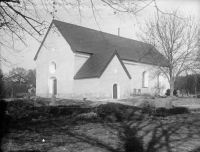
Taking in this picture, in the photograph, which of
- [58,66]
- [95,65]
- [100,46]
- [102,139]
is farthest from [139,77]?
[102,139]

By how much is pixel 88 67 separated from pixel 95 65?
1234 mm

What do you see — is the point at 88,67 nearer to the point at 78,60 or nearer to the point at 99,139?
the point at 78,60

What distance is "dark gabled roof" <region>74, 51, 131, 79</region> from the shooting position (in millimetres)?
27406

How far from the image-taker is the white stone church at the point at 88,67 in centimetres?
2816

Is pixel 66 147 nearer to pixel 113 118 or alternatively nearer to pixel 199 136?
pixel 199 136

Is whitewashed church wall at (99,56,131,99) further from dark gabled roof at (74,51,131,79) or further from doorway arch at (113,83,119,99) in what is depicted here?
dark gabled roof at (74,51,131,79)

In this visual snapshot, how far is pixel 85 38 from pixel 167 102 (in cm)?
2206

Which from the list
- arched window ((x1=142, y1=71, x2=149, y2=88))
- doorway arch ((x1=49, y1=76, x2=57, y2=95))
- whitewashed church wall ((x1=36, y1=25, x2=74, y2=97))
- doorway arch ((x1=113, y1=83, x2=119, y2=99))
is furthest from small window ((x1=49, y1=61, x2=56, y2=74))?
arched window ((x1=142, y1=71, x2=149, y2=88))

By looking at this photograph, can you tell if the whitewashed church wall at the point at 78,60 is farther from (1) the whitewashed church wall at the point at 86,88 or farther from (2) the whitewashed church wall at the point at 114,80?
(2) the whitewashed church wall at the point at 114,80

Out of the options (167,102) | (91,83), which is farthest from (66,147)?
(91,83)

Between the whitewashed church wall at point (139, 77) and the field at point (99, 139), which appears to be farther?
the whitewashed church wall at point (139, 77)

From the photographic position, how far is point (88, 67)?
29750mm

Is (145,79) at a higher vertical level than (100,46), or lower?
lower

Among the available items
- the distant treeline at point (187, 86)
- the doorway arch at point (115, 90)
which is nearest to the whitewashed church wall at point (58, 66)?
the doorway arch at point (115, 90)
